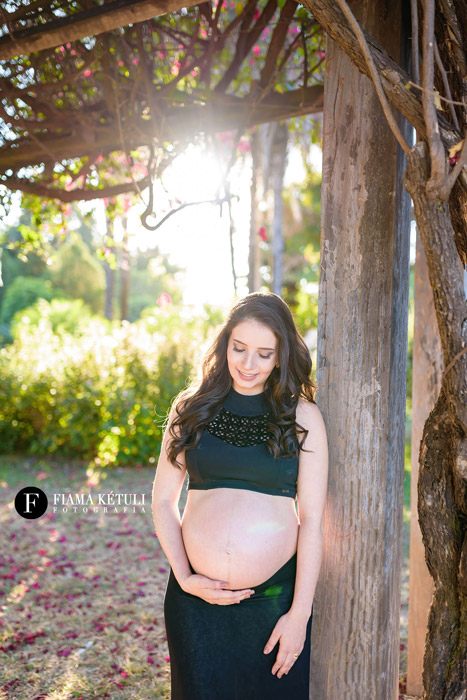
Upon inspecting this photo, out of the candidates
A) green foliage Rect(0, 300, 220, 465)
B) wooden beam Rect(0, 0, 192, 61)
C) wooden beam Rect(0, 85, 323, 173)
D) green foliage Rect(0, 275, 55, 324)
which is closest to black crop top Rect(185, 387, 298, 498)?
wooden beam Rect(0, 0, 192, 61)

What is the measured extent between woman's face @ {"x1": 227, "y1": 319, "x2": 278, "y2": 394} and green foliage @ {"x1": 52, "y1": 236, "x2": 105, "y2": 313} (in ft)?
79.6

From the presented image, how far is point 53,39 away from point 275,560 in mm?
2176

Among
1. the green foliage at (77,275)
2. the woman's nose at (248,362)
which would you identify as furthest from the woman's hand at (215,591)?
the green foliage at (77,275)

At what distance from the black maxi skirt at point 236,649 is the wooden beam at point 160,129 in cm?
259

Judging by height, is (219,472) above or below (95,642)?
above

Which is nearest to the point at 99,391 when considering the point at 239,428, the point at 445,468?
the point at 239,428

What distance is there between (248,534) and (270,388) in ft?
1.72

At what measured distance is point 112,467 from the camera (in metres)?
8.23

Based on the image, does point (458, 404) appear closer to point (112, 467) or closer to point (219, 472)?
point (219, 472)

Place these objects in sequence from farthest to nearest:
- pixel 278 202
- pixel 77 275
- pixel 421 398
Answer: pixel 77 275
pixel 278 202
pixel 421 398

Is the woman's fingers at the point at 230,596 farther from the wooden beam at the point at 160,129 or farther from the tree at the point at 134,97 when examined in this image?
the wooden beam at the point at 160,129

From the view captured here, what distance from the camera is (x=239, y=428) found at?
87.4 inches

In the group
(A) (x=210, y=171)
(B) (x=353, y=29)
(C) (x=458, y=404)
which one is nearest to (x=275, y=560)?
(C) (x=458, y=404)

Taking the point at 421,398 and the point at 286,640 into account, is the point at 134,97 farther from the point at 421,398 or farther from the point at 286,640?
the point at 286,640
